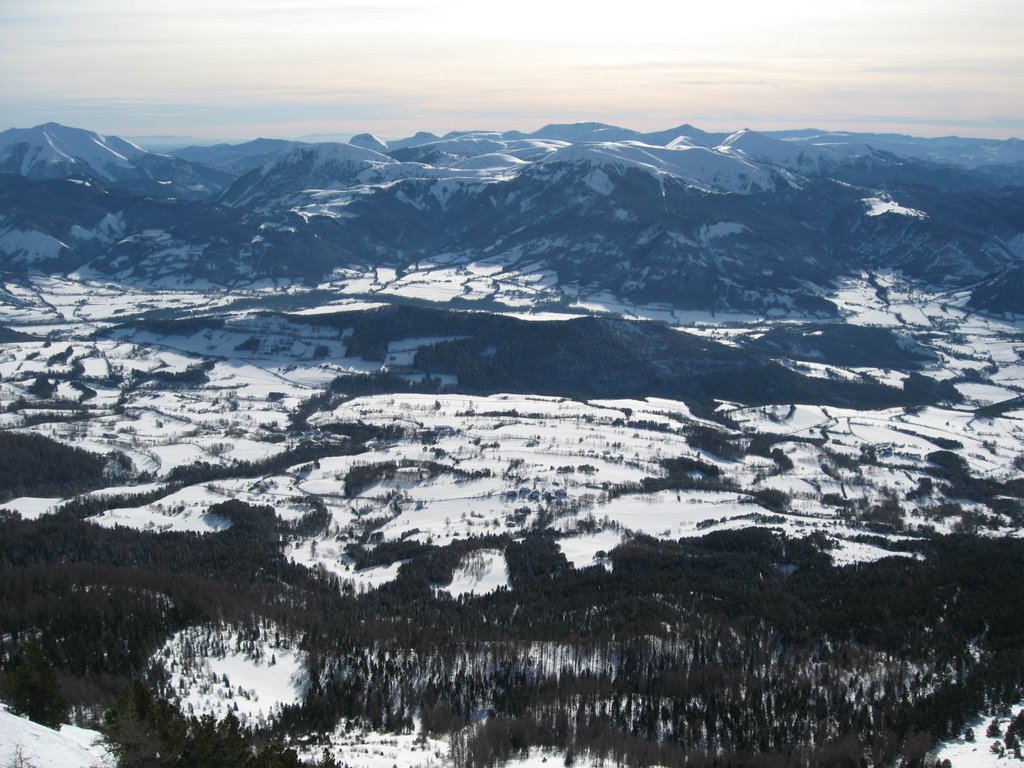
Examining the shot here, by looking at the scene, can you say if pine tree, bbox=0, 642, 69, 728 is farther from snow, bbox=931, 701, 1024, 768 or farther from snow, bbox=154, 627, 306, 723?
snow, bbox=931, 701, 1024, 768

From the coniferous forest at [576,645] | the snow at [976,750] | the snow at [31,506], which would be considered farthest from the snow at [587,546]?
the snow at [31,506]

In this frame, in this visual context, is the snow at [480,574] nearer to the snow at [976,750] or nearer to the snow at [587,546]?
the snow at [587,546]

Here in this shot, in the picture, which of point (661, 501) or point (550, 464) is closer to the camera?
point (661, 501)

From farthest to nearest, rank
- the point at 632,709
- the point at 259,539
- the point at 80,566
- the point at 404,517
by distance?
1. the point at 404,517
2. the point at 259,539
3. the point at 80,566
4. the point at 632,709

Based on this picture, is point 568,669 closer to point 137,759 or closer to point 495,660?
point 495,660

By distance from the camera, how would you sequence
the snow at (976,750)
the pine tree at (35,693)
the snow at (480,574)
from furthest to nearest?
the snow at (480,574), the snow at (976,750), the pine tree at (35,693)

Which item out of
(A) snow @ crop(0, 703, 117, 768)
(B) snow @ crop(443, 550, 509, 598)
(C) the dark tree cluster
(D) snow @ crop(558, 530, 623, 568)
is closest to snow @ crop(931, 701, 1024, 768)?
(A) snow @ crop(0, 703, 117, 768)

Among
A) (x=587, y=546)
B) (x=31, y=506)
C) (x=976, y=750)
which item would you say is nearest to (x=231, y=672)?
(x=587, y=546)

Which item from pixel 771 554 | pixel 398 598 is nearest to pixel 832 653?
pixel 771 554

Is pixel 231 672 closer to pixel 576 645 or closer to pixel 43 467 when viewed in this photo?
pixel 576 645
